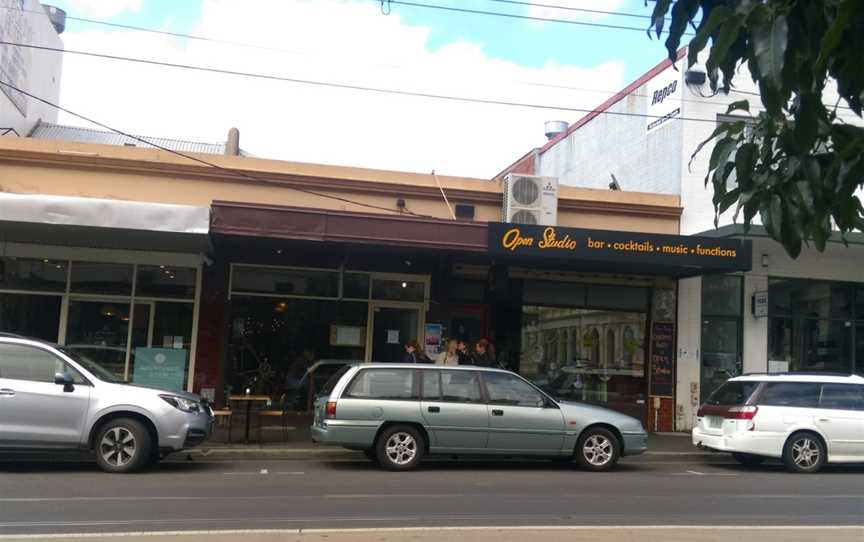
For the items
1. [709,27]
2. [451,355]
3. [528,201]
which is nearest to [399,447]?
[451,355]

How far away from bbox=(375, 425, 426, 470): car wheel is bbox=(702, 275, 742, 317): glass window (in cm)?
924

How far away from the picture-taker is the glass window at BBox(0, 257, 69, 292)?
52.1 feet

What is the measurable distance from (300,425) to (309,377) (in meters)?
1.00

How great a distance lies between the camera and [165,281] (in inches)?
646

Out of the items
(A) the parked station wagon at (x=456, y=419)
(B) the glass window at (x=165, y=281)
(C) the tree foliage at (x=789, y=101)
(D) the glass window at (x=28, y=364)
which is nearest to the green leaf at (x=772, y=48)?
(C) the tree foliage at (x=789, y=101)

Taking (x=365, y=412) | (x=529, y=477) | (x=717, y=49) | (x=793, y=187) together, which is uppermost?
(x=717, y=49)

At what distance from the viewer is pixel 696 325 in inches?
719

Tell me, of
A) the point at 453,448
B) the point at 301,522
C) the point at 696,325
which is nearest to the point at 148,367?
the point at 453,448

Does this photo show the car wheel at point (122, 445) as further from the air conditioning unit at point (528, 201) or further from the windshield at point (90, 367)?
the air conditioning unit at point (528, 201)

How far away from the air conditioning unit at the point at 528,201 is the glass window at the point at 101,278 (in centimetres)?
788

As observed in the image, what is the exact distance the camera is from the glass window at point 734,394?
13516 mm

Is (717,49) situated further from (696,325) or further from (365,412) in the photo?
(696,325)

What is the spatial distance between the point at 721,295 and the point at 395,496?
38.3 feet

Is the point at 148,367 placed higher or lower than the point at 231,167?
lower
